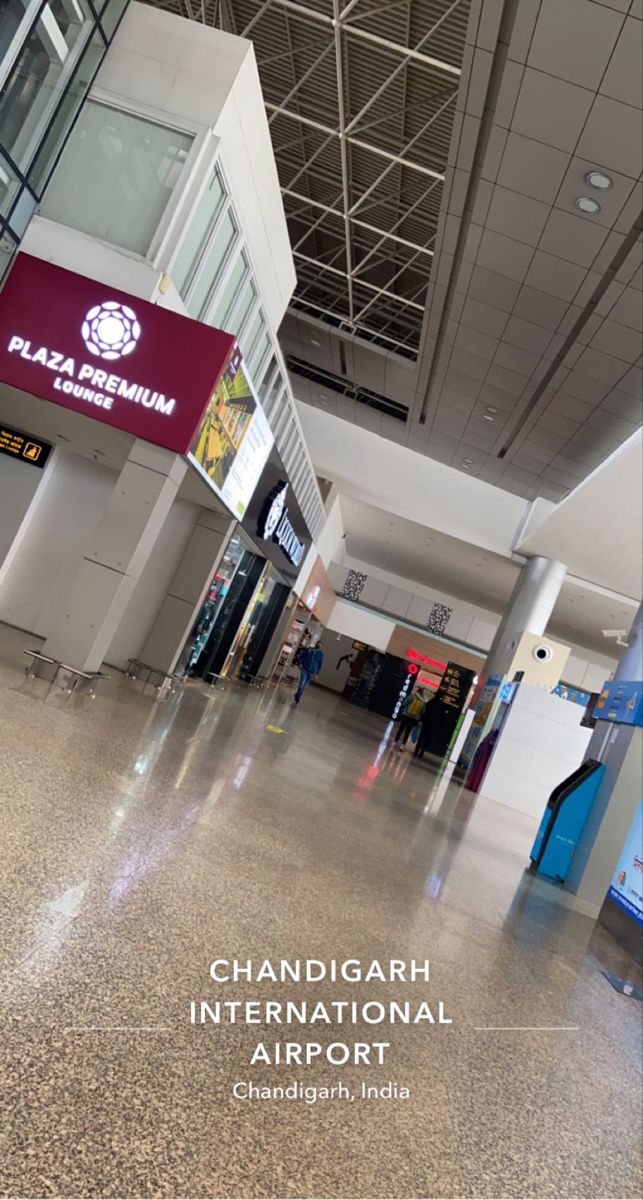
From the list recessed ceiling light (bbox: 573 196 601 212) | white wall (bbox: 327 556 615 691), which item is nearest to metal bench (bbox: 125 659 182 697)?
recessed ceiling light (bbox: 573 196 601 212)

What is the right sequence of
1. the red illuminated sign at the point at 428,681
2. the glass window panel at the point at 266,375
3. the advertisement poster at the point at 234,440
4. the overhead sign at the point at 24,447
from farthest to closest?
1. the red illuminated sign at the point at 428,681
2. the glass window panel at the point at 266,375
3. the overhead sign at the point at 24,447
4. the advertisement poster at the point at 234,440

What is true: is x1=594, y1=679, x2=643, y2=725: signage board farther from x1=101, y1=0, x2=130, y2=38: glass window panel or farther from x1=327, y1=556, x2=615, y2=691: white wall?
x1=327, y1=556, x2=615, y2=691: white wall

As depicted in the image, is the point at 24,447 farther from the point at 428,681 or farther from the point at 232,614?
the point at 428,681

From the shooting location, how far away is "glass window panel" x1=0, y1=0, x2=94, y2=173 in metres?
10.0

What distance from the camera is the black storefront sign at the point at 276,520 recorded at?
16.9 metres

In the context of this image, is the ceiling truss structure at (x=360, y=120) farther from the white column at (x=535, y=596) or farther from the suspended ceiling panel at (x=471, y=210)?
the white column at (x=535, y=596)

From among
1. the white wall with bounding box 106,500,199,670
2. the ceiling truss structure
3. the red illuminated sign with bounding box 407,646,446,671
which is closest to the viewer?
the white wall with bounding box 106,500,199,670

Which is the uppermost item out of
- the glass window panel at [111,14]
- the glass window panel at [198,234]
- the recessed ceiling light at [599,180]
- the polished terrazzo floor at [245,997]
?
the recessed ceiling light at [599,180]

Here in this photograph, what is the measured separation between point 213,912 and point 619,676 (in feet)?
29.6

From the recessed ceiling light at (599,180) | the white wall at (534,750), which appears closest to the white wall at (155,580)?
the recessed ceiling light at (599,180)

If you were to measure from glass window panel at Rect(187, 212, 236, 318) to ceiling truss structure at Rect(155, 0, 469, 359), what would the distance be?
18.4ft

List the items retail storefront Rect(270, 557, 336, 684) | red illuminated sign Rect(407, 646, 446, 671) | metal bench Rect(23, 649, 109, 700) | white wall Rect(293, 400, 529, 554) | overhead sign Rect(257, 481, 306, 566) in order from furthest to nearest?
red illuminated sign Rect(407, 646, 446, 671) < retail storefront Rect(270, 557, 336, 684) < white wall Rect(293, 400, 529, 554) < overhead sign Rect(257, 481, 306, 566) < metal bench Rect(23, 649, 109, 700)

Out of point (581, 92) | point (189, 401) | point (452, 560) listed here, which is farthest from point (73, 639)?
point (452, 560)

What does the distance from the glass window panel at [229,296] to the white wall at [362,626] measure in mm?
28454
